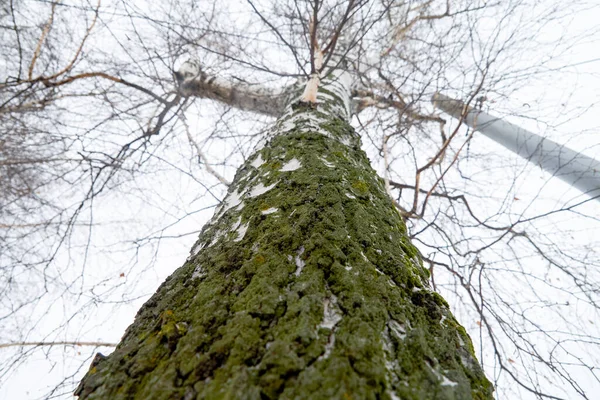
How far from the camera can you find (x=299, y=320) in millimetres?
495

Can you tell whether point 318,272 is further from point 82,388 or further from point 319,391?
point 82,388

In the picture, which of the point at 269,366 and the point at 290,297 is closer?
the point at 269,366

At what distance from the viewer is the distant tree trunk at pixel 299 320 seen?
0.42 metres

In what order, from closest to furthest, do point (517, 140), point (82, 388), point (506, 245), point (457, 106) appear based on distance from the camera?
1. point (82, 388)
2. point (517, 140)
3. point (506, 245)
4. point (457, 106)

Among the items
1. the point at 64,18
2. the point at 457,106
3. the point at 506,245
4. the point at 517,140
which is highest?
the point at 64,18

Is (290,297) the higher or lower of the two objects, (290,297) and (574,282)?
the lower

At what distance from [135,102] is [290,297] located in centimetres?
337

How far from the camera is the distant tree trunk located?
420 millimetres

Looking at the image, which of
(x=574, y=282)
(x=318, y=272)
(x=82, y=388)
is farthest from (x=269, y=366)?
(x=574, y=282)

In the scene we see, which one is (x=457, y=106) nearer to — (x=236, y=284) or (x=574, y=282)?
(x=574, y=282)

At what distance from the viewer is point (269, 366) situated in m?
0.42

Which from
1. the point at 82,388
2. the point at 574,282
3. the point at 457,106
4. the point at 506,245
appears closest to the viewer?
the point at 82,388

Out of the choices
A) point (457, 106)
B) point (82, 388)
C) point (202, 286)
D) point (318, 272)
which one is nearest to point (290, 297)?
point (318, 272)

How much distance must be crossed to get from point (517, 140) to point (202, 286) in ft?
9.81
